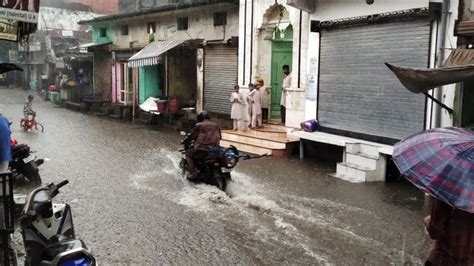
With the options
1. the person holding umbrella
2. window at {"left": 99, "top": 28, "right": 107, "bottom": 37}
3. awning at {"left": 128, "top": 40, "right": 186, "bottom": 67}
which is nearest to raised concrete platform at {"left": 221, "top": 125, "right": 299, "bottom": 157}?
awning at {"left": 128, "top": 40, "right": 186, "bottom": 67}

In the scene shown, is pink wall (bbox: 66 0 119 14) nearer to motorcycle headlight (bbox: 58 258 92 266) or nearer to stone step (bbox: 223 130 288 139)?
stone step (bbox: 223 130 288 139)

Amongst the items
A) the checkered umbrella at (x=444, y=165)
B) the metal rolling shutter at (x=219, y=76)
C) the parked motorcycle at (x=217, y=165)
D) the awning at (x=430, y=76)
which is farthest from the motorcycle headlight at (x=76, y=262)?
the metal rolling shutter at (x=219, y=76)

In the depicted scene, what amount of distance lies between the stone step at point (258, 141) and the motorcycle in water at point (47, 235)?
9.23 meters

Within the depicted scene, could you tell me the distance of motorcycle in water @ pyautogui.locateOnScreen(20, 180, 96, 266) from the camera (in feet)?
13.5

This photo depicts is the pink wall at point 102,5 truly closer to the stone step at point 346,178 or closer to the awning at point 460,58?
the stone step at point 346,178

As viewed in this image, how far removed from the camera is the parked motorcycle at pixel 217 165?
932 cm

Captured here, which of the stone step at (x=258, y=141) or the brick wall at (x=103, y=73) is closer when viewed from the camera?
the stone step at (x=258, y=141)

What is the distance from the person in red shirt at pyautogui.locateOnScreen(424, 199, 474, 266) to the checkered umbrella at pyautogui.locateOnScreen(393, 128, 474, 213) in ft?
0.93

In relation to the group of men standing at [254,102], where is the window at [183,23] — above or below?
above

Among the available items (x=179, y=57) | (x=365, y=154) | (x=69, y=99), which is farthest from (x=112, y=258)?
(x=69, y=99)

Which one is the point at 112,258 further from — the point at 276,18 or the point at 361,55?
the point at 276,18

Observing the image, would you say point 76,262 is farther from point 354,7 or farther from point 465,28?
point 354,7

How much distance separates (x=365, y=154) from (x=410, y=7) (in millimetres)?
3340

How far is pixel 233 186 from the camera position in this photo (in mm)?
9758
